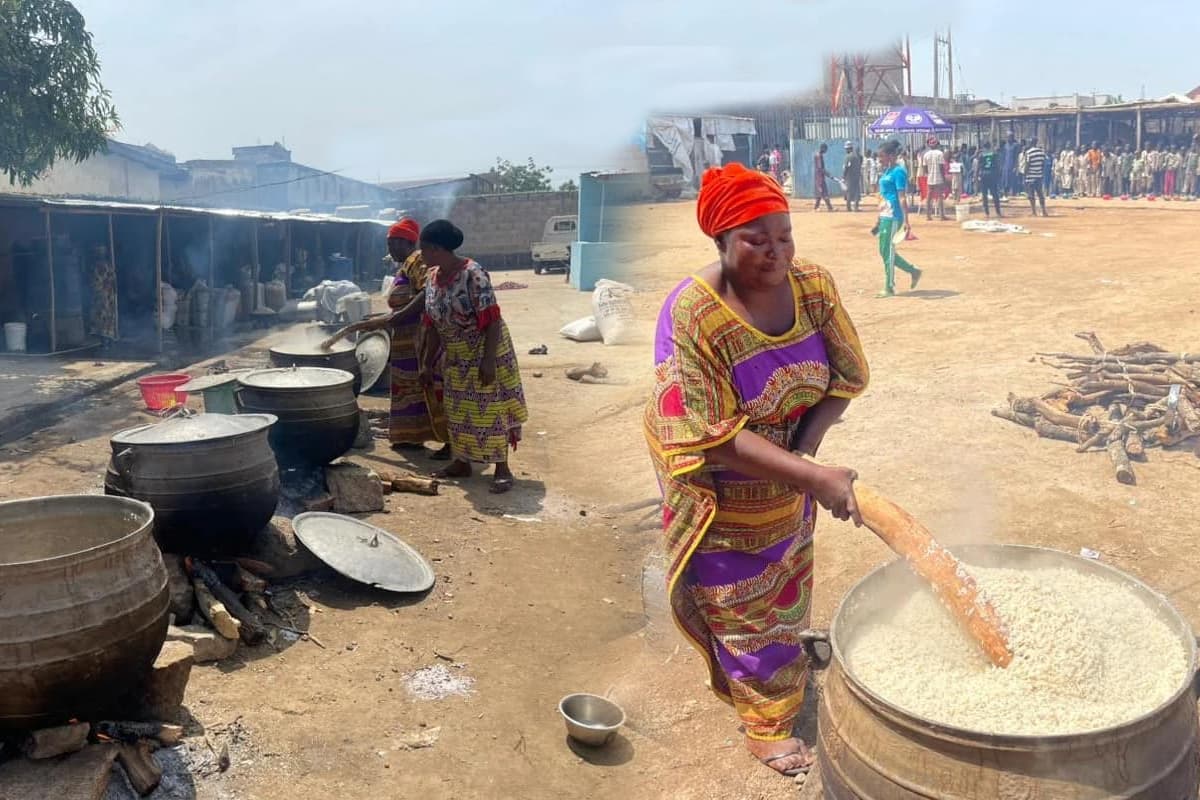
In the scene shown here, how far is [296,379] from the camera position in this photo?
6098 millimetres

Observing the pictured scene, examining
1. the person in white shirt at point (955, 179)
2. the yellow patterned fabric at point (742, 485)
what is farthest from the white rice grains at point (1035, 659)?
the person in white shirt at point (955, 179)

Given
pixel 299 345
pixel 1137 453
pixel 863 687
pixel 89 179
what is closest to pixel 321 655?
pixel 863 687

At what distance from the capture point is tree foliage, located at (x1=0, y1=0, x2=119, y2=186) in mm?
9891

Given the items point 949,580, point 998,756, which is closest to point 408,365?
Answer: point 949,580

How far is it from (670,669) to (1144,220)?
20.6 meters

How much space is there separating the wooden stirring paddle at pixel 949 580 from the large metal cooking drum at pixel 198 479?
10.0ft

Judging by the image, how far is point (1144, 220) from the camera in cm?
2048

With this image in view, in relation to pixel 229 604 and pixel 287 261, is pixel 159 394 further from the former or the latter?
pixel 287 261

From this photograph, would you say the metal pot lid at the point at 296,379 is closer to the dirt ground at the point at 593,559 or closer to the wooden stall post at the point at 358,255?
the dirt ground at the point at 593,559

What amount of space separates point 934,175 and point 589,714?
66.1ft

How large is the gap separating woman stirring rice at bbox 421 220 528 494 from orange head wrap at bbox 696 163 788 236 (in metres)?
3.60

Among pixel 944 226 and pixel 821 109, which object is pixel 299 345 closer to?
pixel 944 226

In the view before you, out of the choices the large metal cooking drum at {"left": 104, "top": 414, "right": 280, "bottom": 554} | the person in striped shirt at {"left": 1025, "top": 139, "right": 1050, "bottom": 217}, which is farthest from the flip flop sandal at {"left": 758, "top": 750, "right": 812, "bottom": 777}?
the person in striped shirt at {"left": 1025, "top": 139, "right": 1050, "bottom": 217}

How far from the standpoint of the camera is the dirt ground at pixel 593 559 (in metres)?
3.46
